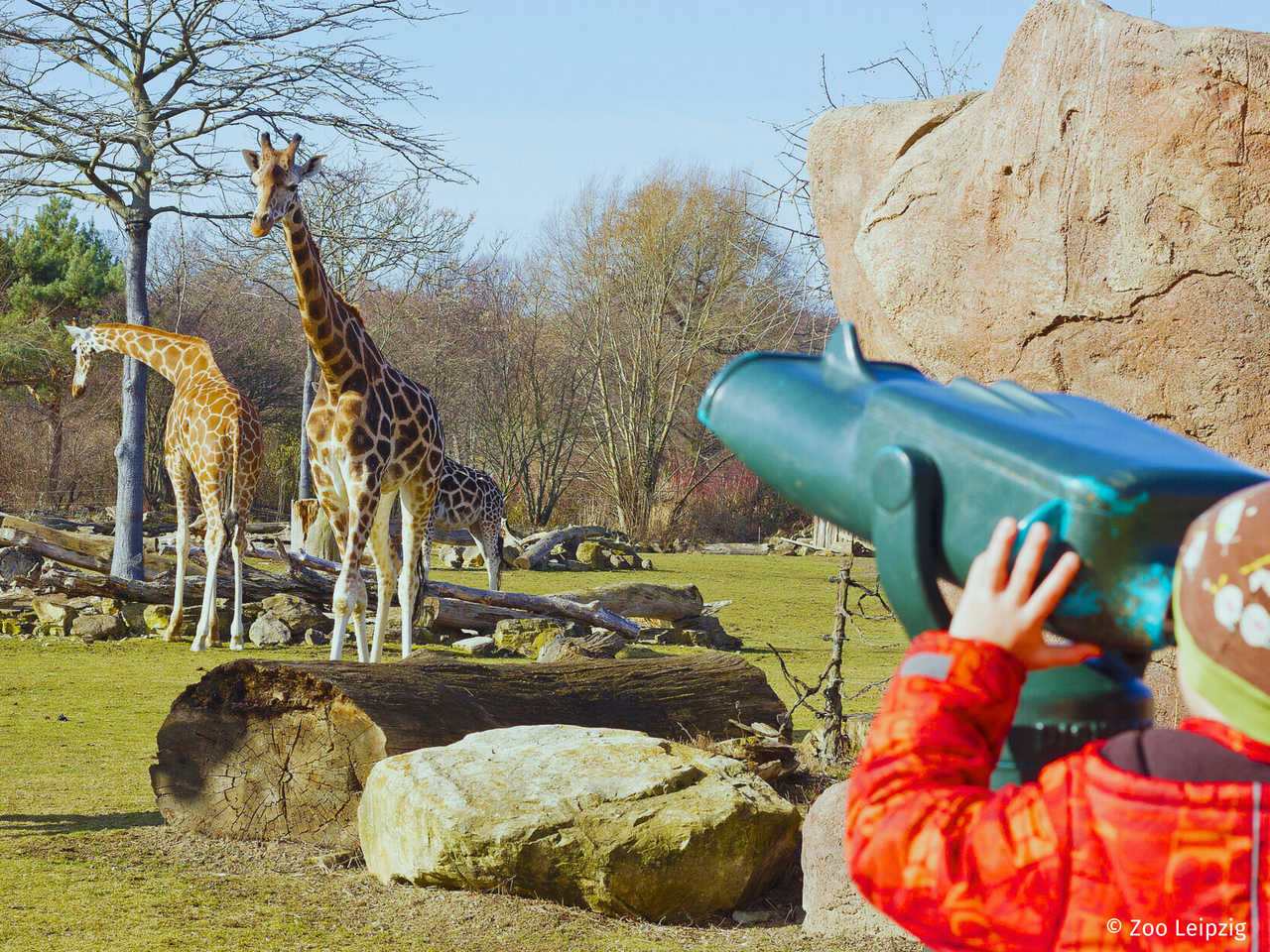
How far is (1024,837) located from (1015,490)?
33 centimetres

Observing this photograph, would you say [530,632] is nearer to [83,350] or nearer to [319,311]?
[319,311]

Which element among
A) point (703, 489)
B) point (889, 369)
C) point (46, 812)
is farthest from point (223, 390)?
point (703, 489)

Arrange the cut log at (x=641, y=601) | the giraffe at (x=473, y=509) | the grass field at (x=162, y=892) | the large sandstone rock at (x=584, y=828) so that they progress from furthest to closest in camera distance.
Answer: the giraffe at (x=473, y=509)
the cut log at (x=641, y=601)
the large sandstone rock at (x=584, y=828)
the grass field at (x=162, y=892)

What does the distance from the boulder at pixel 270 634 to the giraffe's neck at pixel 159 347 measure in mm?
2261

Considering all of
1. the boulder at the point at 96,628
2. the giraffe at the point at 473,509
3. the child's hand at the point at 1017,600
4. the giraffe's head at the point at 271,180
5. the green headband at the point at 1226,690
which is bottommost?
the boulder at the point at 96,628

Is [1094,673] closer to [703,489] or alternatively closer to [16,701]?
[16,701]

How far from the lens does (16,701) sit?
22.9 feet

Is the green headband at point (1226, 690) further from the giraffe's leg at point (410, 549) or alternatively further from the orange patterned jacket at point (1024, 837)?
the giraffe's leg at point (410, 549)

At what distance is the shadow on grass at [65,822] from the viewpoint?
4.35 m

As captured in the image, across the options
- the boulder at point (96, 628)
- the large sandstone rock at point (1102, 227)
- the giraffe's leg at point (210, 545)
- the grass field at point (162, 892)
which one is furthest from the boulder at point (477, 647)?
the large sandstone rock at point (1102, 227)

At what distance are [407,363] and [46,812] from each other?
20.8 m

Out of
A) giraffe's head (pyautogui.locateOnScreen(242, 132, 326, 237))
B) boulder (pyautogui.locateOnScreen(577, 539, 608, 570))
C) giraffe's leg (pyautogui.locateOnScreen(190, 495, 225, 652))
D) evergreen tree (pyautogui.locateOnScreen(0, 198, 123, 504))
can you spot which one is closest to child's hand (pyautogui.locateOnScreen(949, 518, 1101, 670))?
giraffe's head (pyautogui.locateOnScreen(242, 132, 326, 237))

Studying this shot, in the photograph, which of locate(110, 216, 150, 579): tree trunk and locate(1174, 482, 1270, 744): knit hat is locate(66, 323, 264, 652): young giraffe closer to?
locate(110, 216, 150, 579): tree trunk

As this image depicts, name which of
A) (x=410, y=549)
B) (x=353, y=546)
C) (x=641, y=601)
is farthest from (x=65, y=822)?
(x=641, y=601)
